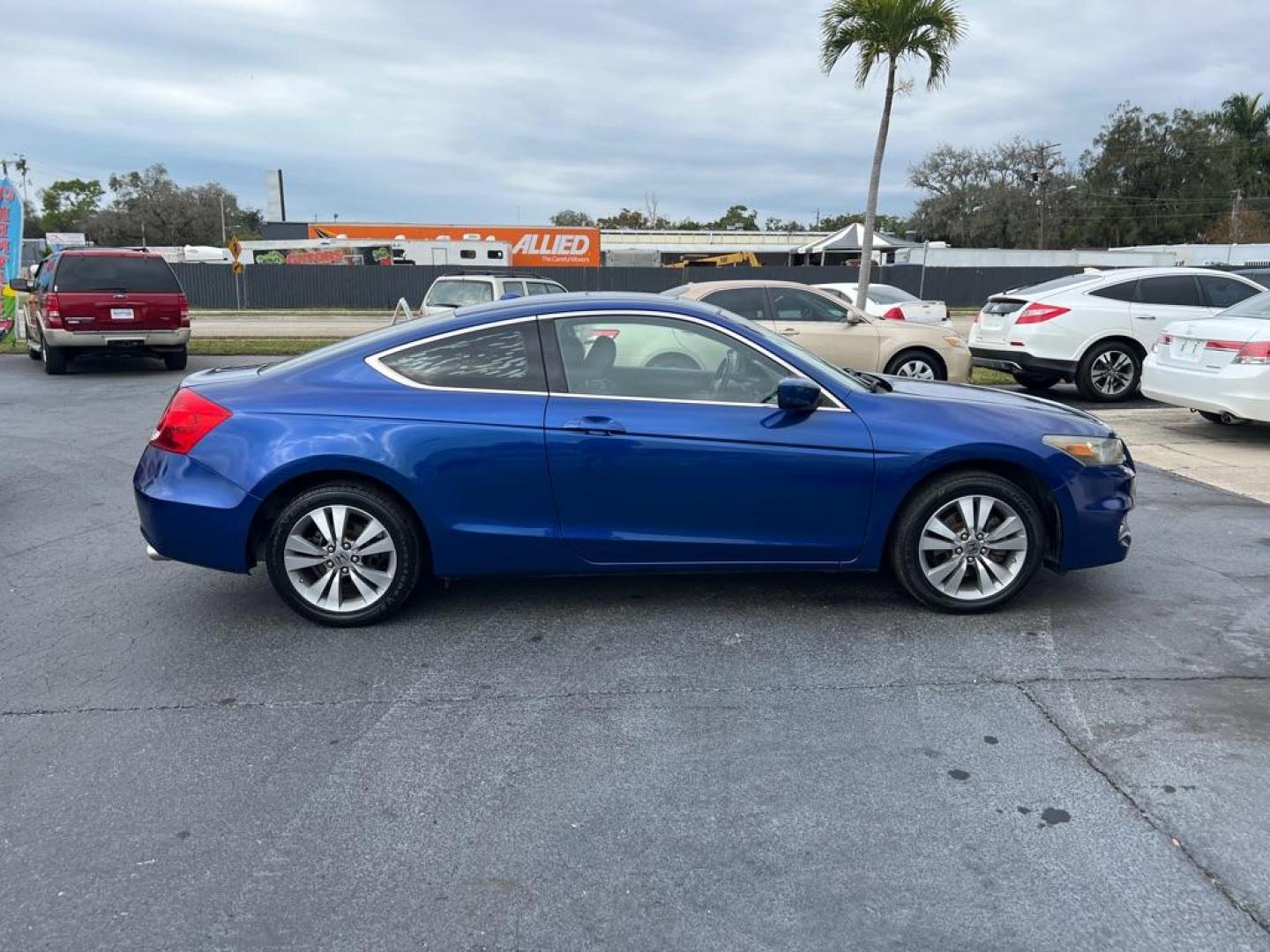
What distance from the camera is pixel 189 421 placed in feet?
15.2

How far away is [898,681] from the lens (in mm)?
4148

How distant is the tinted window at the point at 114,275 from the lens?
46.8 feet

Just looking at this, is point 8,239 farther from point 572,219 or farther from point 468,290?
point 572,219

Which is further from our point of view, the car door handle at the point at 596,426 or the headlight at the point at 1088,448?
the headlight at the point at 1088,448

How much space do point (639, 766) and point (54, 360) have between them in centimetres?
1430

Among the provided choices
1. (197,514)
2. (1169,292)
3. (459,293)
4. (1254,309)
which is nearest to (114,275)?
(459,293)

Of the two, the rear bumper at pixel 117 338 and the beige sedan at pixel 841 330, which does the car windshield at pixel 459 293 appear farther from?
the beige sedan at pixel 841 330

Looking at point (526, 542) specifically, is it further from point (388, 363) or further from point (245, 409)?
point (245, 409)

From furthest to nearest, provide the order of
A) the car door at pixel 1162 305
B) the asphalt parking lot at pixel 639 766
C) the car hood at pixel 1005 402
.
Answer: the car door at pixel 1162 305 < the car hood at pixel 1005 402 < the asphalt parking lot at pixel 639 766

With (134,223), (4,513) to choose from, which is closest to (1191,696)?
(4,513)

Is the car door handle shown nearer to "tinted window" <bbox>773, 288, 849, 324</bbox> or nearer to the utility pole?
"tinted window" <bbox>773, 288, 849, 324</bbox>

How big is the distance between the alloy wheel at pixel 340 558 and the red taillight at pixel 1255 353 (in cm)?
785

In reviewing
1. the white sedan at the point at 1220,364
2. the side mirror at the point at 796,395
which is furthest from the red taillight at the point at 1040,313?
the side mirror at the point at 796,395

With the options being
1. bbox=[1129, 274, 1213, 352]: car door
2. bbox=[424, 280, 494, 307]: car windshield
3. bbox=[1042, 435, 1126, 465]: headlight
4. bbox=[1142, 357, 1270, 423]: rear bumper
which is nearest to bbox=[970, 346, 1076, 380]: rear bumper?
bbox=[1129, 274, 1213, 352]: car door
